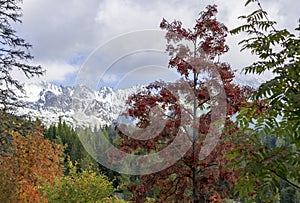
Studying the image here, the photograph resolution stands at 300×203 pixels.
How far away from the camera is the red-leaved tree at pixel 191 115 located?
6.36m

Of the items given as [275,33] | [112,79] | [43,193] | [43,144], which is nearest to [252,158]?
[275,33]

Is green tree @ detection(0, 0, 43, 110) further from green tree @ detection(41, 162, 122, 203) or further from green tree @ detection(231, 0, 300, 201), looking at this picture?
green tree @ detection(231, 0, 300, 201)

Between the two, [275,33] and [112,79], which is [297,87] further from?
[112,79]

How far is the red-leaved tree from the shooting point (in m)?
6.36

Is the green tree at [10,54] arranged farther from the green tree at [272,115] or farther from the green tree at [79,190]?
the green tree at [272,115]

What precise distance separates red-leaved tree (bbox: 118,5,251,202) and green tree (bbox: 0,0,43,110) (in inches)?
252

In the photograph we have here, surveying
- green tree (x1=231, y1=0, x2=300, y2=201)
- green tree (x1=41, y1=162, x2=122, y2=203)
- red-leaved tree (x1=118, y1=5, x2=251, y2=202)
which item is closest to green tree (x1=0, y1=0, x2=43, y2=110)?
green tree (x1=41, y1=162, x2=122, y2=203)

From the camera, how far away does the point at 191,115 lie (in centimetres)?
665

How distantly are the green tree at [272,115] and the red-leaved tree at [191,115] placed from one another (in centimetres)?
321

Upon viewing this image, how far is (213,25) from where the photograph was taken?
692 cm

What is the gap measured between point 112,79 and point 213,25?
2.31m

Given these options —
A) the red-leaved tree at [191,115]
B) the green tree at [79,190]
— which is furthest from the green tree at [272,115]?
the green tree at [79,190]

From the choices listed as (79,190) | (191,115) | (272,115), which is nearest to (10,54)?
(79,190)

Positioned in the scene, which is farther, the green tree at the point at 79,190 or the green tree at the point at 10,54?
the green tree at the point at 10,54
